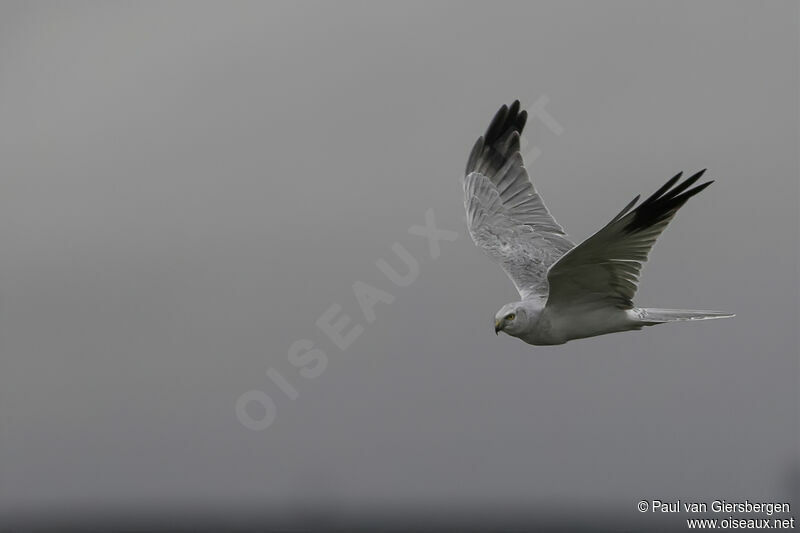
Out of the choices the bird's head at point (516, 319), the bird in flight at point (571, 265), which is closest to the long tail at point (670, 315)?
the bird in flight at point (571, 265)

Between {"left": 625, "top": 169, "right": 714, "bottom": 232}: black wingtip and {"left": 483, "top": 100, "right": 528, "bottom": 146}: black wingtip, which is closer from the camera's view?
{"left": 625, "top": 169, "right": 714, "bottom": 232}: black wingtip

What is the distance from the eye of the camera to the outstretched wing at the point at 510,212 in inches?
808

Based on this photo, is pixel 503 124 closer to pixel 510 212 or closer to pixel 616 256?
pixel 510 212

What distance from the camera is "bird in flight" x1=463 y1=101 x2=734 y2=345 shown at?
54.5 feet

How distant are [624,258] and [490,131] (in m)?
6.93

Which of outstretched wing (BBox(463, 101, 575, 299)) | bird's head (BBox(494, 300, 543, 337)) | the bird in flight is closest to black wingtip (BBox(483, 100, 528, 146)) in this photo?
outstretched wing (BBox(463, 101, 575, 299))

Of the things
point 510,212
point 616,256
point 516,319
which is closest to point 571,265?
point 616,256

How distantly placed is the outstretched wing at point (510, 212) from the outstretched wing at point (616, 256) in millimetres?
1457

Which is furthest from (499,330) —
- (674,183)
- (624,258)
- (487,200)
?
(487,200)

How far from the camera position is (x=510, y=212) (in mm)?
22266

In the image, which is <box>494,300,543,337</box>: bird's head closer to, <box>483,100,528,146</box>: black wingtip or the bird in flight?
the bird in flight

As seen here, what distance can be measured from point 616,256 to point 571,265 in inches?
25.3

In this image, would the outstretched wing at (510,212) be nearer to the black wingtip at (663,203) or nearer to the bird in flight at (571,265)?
the bird in flight at (571,265)

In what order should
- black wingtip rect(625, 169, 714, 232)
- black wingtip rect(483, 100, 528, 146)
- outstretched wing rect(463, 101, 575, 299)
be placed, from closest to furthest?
black wingtip rect(625, 169, 714, 232)
outstretched wing rect(463, 101, 575, 299)
black wingtip rect(483, 100, 528, 146)
